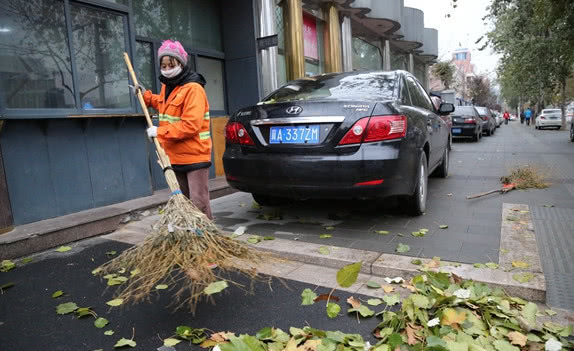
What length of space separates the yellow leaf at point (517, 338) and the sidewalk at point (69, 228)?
392 cm

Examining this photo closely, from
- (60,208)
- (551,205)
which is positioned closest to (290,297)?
(60,208)

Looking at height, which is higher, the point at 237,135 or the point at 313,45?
the point at 313,45

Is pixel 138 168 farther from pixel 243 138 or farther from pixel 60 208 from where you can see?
pixel 243 138

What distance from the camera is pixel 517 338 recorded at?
213 cm

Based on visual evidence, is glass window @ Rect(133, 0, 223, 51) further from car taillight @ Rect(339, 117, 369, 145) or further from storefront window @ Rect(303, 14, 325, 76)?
car taillight @ Rect(339, 117, 369, 145)

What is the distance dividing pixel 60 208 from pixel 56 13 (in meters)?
2.19

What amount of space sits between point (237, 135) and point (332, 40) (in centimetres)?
923

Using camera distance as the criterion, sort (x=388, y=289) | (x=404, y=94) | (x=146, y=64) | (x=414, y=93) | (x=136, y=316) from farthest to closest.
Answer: (x=146, y=64) → (x=414, y=93) → (x=404, y=94) → (x=388, y=289) → (x=136, y=316)

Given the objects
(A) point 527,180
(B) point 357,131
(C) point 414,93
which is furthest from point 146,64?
(A) point 527,180

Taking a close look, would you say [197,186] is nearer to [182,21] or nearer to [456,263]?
[456,263]

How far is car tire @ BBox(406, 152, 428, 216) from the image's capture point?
425cm

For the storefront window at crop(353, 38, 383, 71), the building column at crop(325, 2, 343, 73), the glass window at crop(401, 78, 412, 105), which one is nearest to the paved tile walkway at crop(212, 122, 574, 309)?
the glass window at crop(401, 78, 412, 105)

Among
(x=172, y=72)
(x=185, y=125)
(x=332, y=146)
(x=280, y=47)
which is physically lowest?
(x=332, y=146)

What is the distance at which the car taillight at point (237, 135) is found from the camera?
13.1 feet
